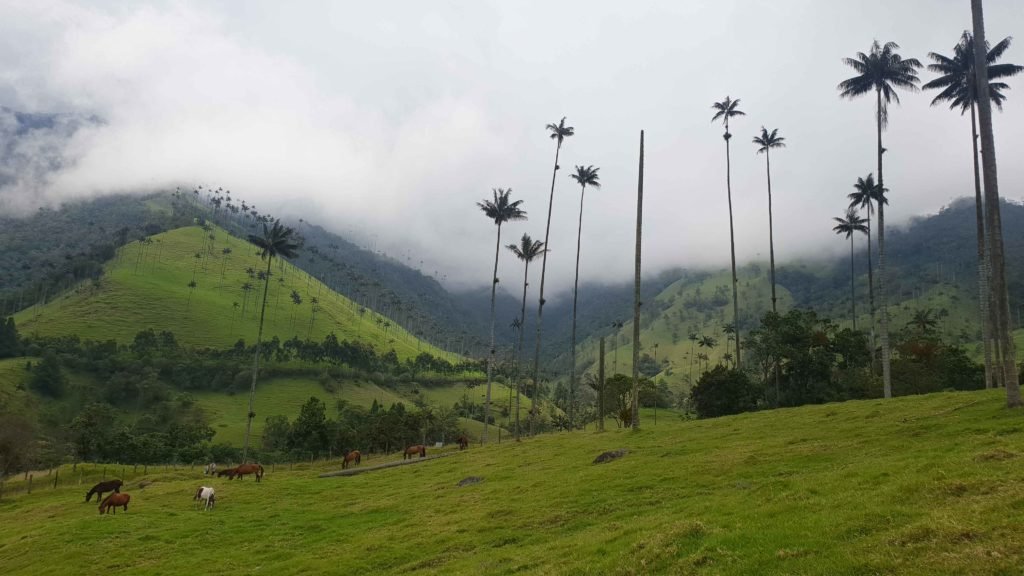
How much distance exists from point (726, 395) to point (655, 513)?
67.3 meters

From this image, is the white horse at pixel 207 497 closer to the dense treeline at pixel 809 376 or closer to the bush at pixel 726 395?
the bush at pixel 726 395

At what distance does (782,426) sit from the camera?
38281 mm

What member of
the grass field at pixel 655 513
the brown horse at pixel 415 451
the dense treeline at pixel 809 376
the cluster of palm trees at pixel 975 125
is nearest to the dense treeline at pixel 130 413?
the brown horse at pixel 415 451

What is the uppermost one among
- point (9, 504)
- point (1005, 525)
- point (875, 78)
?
point (875, 78)

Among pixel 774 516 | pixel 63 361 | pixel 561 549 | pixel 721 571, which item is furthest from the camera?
pixel 63 361

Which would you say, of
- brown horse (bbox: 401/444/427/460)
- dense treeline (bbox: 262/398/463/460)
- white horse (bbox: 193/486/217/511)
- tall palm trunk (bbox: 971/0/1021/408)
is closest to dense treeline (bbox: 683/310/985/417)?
brown horse (bbox: 401/444/427/460)

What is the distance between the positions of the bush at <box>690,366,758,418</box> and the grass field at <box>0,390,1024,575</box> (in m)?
37.8

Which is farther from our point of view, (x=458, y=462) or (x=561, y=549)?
(x=458, y=462)

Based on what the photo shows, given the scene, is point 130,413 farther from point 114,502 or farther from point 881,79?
point 881,79

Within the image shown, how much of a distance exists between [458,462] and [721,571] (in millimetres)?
43756

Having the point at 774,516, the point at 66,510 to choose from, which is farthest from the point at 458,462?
the point at 774,516

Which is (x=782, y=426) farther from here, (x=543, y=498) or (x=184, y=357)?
(x=184, y=357)

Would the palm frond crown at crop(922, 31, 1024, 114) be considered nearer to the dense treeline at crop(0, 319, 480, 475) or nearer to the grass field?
the grass field

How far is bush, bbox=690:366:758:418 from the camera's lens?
82.3 meters
